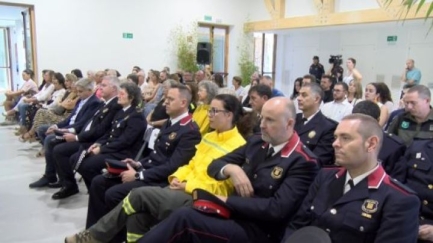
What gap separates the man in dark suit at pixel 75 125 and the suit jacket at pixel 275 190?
106 inches

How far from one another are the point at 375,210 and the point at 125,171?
1.82 m

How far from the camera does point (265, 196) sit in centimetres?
192

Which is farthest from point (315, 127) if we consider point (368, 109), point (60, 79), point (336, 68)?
point (336, 68)

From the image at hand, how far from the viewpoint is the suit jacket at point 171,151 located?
261cm

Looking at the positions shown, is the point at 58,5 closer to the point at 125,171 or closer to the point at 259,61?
the point at 259,61

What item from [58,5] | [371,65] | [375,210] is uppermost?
[58,5]

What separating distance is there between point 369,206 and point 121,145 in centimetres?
231

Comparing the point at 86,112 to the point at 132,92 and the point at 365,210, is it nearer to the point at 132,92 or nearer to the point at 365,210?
the point at 132,92

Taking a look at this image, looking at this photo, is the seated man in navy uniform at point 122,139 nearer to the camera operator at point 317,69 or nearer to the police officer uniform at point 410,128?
the police officer uniform at point 410,128

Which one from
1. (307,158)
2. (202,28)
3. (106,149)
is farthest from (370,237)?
(202,28)

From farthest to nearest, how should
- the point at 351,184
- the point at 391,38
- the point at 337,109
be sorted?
the point at 391,38, the point at 337,109, the point at 351,184

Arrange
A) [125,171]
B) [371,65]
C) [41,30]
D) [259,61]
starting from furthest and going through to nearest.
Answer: [259,61] → [371,65] → [41,30] → [125,171]

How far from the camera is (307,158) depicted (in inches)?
74.3

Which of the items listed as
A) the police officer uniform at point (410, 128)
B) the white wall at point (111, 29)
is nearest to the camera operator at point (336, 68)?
the white wall at point (111, 29)
